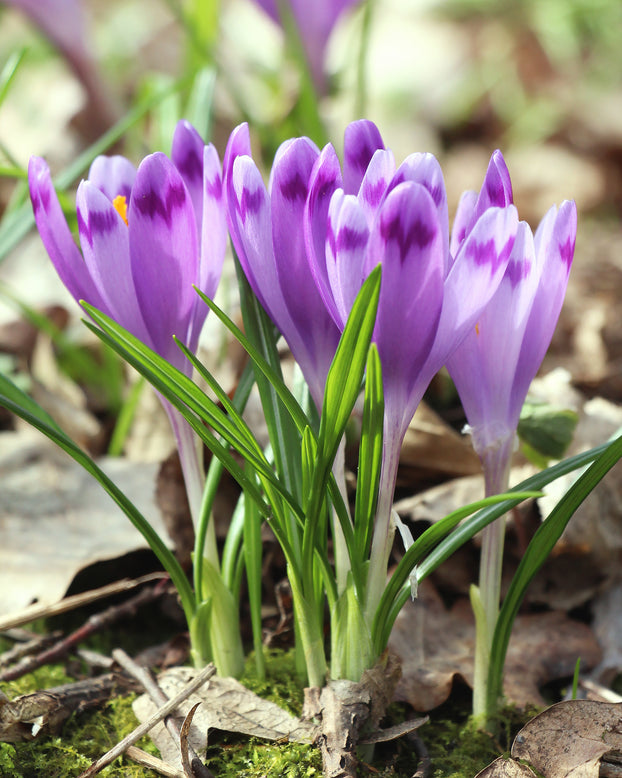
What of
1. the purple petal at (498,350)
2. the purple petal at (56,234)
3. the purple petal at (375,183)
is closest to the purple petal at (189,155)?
the purple petal at (56,234)

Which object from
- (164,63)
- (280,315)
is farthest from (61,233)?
(164,63)

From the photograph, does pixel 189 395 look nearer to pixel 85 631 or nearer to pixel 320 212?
pixel 320 212

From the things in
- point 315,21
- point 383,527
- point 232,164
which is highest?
point 315,21

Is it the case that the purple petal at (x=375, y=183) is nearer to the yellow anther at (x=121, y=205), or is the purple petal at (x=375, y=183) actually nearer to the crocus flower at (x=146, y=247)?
the crocus flower at (x=146, y=247)

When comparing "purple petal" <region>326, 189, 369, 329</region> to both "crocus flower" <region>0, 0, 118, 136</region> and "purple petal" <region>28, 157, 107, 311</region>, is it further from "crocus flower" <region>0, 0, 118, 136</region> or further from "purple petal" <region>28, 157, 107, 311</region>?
"crocus flower" <region>0, 0, 118, 136</region>

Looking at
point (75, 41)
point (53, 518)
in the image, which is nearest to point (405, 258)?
point (53, 518)

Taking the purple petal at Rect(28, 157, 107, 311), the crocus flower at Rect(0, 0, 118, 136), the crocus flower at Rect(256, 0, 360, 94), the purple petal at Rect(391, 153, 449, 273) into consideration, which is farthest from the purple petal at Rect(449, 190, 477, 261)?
the crocus flower at Rect(0, 0, 118, 136)
